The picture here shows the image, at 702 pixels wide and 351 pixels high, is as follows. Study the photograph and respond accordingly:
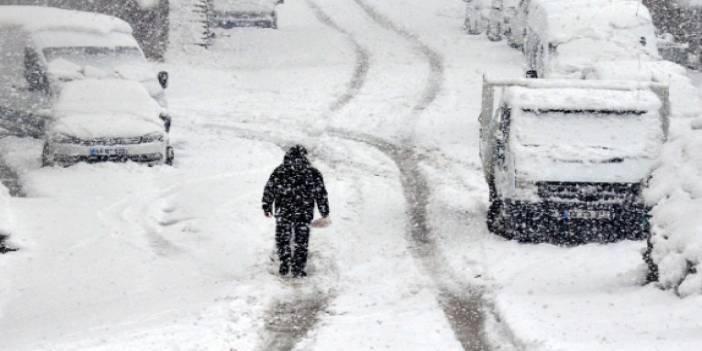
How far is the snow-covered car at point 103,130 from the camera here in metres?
16.4

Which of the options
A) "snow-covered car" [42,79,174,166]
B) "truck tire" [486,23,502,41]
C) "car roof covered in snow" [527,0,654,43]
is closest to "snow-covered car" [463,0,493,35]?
"truck tire" [486,23,502,41]

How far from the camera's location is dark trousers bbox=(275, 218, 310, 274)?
38.9ft

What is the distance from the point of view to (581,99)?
13.9 metres

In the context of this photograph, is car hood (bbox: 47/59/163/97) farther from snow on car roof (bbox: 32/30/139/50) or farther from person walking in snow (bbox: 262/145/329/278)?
person walking in snow (bbox: 262/145/329/278)

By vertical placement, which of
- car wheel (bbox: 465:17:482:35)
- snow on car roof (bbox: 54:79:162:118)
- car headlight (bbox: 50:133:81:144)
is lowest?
car wheel (bbox: 465:17:482:35)

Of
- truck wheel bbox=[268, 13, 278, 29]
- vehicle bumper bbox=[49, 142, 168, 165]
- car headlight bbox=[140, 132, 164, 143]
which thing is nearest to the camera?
vehicle bumper bbox=[49, 142, 168, 165]

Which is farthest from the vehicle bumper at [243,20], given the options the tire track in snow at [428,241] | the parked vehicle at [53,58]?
the parked vehicle at [53,58]

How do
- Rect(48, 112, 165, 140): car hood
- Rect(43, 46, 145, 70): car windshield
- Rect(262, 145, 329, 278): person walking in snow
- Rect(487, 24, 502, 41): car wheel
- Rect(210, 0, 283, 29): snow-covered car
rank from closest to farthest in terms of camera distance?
Rect(262, 145, 329, 278): person walking in snow
Rect(48, 112, 165, 140): car hood
Rect(43, 46, 145, 70): car windshield
Rect(487, 24, 502, 41): car wheel
Rect(210, 0, 283, 29): snow-covered car

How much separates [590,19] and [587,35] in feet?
2.04

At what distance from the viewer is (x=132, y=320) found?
10289mm

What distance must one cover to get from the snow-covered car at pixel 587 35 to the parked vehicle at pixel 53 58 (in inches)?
323

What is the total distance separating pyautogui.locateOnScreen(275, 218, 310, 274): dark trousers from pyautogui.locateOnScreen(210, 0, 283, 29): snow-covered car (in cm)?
2278

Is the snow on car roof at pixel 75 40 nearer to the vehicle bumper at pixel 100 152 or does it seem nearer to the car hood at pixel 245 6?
the vehicle bumper at pixel 100 152

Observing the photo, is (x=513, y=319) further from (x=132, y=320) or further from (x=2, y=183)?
(x=2, y=183)
